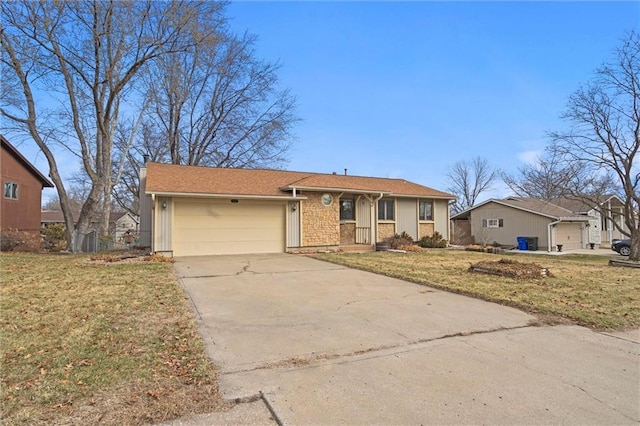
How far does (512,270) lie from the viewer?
915cm

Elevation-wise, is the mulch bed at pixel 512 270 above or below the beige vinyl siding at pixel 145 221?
below

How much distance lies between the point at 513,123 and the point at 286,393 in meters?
20.2

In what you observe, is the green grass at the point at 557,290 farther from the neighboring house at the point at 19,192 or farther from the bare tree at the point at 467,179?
the bare tree at the point at 467,179

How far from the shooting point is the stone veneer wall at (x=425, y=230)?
19236 millimetres

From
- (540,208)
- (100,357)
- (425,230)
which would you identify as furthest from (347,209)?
(540,208)

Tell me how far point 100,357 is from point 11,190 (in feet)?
72.5

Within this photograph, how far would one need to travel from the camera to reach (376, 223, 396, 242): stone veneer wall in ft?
58.7

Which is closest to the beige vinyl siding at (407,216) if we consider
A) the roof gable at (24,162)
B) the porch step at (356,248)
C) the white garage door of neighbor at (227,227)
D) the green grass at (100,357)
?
the porch step at (356,248)

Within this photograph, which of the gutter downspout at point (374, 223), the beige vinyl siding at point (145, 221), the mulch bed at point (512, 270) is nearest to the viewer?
the mulch bed at point (512, 270)

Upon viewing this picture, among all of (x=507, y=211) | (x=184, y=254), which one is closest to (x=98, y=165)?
(x=184, y=254)

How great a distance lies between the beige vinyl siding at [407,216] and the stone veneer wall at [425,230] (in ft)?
1.03

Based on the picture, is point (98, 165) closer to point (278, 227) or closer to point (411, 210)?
point (278, 227)

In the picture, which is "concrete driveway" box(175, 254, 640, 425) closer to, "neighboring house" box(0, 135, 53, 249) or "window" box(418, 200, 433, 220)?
"window" box(418, 200, 433, 220)

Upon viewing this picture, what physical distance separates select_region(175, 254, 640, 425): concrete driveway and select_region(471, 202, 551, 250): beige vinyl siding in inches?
838
